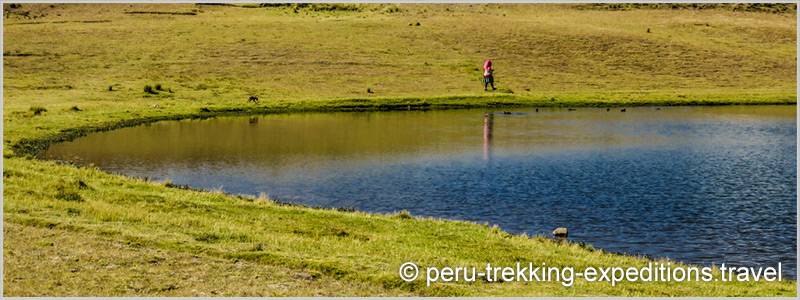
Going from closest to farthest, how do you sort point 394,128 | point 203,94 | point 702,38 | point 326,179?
point 326,179 < point 394,128 < point 203,94 < point 702,38

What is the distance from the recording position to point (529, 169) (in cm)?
3888

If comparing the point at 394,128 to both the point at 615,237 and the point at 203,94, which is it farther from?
the point at 615,237

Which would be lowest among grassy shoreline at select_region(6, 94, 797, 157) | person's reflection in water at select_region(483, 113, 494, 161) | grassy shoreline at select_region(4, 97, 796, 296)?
grassy shoreline at select_region(6, 94, 797, 157)

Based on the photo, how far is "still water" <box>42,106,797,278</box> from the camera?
26.5 metres

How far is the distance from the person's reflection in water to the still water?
114 mm

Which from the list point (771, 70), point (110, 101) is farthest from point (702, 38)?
point (110, 101)

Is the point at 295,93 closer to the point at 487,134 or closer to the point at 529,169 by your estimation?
the point at 487,134

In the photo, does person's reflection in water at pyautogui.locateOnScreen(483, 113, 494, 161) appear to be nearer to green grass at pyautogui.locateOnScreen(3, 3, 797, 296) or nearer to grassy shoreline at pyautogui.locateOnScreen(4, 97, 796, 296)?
green grass at pyautogui.locateOnScreen(3, 3, 797, 296)

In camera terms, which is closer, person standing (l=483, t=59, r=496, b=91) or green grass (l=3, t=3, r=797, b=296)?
green grass (l=3, t=3, r=797, b=296)

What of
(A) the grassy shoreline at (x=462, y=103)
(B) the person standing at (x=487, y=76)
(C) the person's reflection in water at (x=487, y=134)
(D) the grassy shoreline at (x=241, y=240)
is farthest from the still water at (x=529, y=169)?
(B) the person standing at (x=487, y=76)

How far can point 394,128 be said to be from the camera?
59000 mm

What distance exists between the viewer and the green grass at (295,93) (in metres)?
17.7

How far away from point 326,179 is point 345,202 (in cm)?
561

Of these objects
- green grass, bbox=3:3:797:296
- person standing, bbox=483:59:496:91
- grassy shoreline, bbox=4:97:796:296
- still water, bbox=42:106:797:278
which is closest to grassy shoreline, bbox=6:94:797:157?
green grass, bbox=3:3:797:296
